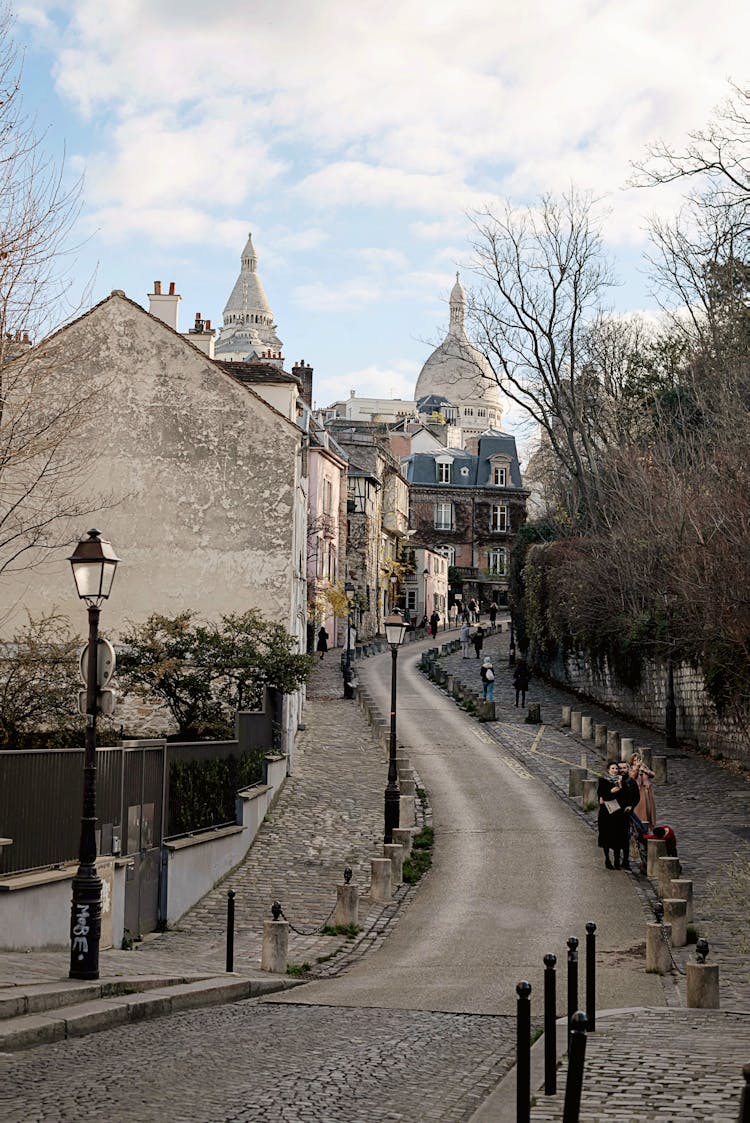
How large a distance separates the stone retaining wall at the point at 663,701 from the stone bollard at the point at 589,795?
4.02 m

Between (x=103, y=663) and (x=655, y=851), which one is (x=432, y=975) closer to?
(x=103, y=663)

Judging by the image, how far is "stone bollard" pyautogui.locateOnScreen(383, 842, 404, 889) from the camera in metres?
20.3

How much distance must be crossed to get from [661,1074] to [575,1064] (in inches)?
101

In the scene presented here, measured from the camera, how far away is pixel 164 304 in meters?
36.1

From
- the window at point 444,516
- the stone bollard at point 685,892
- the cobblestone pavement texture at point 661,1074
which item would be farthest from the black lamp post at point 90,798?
the window at point 444,516

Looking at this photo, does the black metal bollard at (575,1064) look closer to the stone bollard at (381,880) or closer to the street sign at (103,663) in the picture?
the street sign at (103,663)

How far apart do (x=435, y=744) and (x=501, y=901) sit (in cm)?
1670

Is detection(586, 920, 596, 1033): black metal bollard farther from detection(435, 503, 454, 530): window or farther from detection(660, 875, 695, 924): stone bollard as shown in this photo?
detection(435, 503, 454, 530): window

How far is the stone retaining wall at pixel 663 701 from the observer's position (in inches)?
1239

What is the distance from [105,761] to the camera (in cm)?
1672

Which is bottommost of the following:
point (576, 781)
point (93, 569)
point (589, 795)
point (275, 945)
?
point (275, 945)

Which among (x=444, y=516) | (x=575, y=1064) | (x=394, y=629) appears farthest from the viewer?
(x=444, y=516)

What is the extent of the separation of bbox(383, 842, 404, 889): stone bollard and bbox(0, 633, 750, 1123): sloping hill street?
25cm

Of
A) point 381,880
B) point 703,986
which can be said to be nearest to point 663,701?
point 381,880
